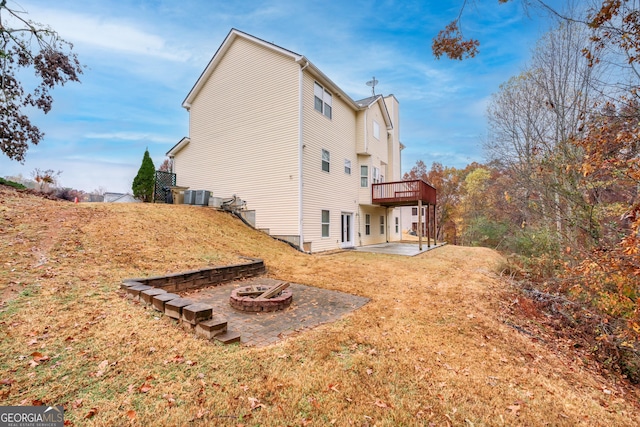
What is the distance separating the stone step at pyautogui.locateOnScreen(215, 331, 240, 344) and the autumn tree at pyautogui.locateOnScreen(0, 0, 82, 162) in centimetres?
1364

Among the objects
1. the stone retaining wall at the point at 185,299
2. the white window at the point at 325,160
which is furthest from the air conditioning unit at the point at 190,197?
the stone retaining wall at the point at 185,299

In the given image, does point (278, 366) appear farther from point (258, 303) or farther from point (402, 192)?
point (402, 192)

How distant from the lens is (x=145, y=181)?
14.9m

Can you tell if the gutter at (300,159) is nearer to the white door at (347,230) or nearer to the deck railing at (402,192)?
the white door at (347,230)

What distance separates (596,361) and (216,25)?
17251 mm

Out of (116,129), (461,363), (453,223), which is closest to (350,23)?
(461,363)

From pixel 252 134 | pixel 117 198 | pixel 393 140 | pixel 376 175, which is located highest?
pixel 393 140

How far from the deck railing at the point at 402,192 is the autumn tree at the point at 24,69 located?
1511cm

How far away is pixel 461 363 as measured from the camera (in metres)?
3.27

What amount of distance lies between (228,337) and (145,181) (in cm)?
1462

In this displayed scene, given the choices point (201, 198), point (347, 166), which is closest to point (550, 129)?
point (347, 166)

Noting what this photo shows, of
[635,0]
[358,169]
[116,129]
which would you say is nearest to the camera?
[635,0]

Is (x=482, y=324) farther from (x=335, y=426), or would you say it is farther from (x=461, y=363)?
(x=335, y=426)

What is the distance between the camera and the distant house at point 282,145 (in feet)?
38.9
